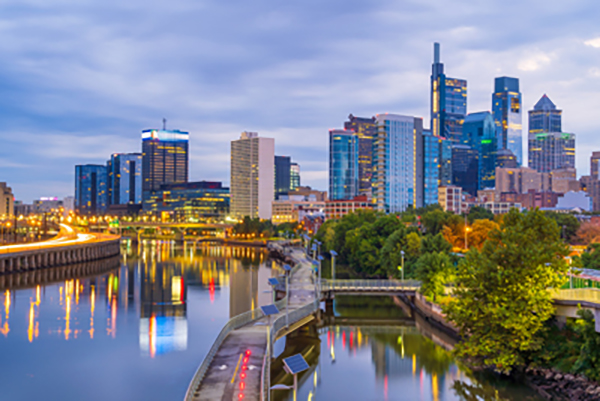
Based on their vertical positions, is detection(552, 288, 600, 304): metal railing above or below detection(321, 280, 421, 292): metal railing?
above

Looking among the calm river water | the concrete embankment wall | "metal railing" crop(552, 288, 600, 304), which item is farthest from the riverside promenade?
the concrete embankment wall

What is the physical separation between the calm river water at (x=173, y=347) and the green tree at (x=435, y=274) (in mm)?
4483

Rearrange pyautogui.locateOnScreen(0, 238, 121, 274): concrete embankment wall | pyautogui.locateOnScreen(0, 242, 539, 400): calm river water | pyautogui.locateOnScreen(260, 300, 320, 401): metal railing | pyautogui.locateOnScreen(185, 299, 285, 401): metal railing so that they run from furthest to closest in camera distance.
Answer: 1. pyautogui.locateOnScreen(0, 238, 121, 274): concrete embankment wall
2. pyautogui.locateOnScreen(0, 242, 539, 400): calm river water
3. pyautogui.locateOnScreen(260, 300, 320, 401): metal railing
4. pyautogui.locateOnScreen(185, 299, 285, 401): metal railing

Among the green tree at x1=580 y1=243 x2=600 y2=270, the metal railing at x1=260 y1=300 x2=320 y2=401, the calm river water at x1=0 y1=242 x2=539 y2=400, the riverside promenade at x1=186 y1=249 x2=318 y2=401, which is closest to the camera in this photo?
the riverside promenade at x1=186 y1=249 x2=318 y2=401

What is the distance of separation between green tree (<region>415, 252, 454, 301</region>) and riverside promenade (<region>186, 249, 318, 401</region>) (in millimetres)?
14414

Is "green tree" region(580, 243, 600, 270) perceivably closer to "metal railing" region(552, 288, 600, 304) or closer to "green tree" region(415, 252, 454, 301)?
"green tree" region(415, 252, 454, 301)

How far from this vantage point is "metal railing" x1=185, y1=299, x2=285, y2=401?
3235 cm

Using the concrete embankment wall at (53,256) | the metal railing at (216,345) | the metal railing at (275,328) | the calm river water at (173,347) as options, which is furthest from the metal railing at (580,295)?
the concrete embankment wall at (53,256)

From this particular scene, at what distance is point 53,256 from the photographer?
126812 millimetres

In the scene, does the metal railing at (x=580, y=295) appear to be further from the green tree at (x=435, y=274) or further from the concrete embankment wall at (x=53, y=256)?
the concrete embankment wall at (x=53, y=256)

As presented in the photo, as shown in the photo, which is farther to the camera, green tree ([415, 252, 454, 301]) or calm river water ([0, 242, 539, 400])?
green tree ([415, 252, 454, 301])

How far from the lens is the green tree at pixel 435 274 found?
211ft

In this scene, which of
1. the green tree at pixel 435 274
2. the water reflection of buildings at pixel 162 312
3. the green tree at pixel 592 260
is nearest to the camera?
the water reflection of buildings at pixel 162 312

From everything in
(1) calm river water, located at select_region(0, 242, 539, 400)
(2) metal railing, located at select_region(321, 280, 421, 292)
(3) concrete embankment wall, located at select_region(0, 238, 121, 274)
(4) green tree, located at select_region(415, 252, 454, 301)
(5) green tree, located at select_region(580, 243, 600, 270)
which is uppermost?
(5) green tree, located at select_region(580, 243, 600, 270)
